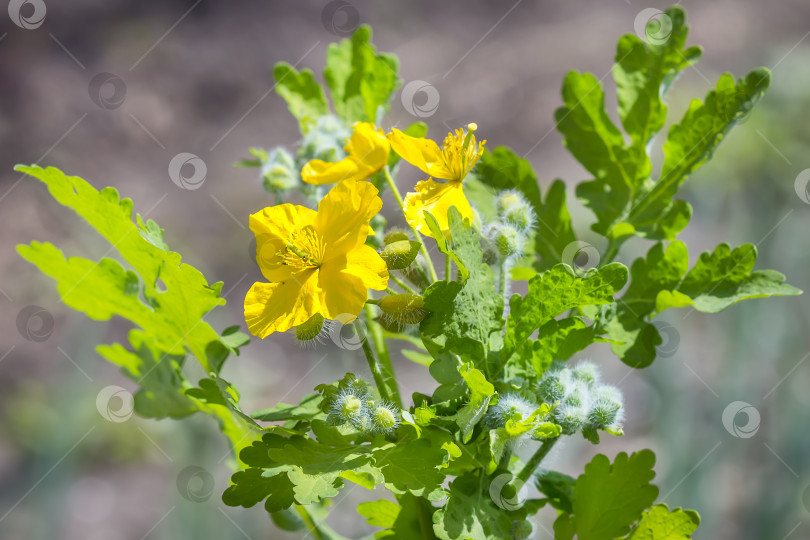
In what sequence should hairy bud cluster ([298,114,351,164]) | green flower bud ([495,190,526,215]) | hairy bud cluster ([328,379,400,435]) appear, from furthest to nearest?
hairy bud cluster ([298,114,351,164])
green flower bud ([495,190,526,215])
hairy bud cluster ([328,379,400,435])

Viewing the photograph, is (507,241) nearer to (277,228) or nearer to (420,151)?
(420,151)

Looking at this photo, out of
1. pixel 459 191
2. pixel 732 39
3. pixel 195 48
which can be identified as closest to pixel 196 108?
pixel 195 48

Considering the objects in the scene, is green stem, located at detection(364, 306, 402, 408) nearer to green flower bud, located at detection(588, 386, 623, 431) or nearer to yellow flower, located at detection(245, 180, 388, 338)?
yellow flower, located at detection(245, 180, 388, 338)

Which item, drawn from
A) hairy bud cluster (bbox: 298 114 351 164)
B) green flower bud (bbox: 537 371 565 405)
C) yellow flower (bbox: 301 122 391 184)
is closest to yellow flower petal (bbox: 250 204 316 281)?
yellow flower (bbox: 301 122 391 184)

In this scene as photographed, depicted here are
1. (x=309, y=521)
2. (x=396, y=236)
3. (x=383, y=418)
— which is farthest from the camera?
(x=309, y=521)

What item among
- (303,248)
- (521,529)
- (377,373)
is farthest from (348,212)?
(521,529)

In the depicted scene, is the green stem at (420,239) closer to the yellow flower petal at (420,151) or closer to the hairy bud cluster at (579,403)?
the yellow flower petal at (420,151)

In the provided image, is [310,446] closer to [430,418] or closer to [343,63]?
[430,418]
